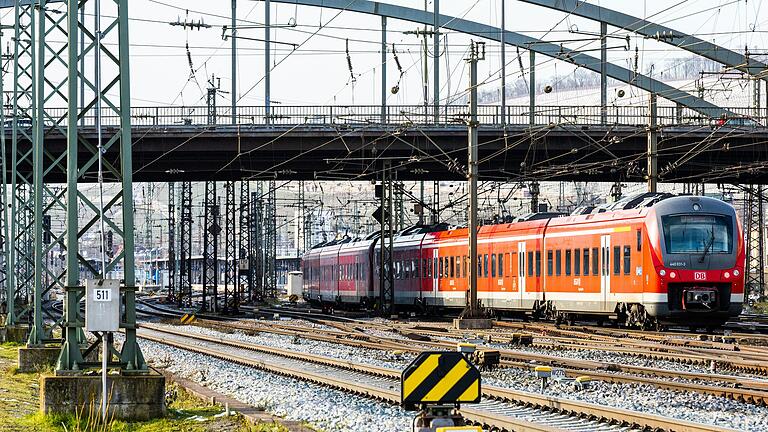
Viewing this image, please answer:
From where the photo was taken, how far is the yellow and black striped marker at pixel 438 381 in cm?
923

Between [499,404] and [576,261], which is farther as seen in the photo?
[576,261]

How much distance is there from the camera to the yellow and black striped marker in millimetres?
9227

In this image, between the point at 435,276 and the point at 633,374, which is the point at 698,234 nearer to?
the point at 633,374

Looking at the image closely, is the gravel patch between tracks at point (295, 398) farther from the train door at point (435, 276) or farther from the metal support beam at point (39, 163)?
the train door at point (435, 276)

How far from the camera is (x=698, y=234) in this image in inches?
1210

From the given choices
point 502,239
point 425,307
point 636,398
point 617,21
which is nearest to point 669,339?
point 636,398

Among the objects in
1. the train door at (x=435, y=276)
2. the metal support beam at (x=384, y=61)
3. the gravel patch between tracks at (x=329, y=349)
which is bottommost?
the gravel patch between tracks at (x=329, y=349)

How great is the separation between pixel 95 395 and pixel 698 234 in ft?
62.1

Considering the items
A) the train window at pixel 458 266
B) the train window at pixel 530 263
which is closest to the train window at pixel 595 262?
the train window at pixel 530 263

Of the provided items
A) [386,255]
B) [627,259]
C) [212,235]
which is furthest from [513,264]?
[212,235]

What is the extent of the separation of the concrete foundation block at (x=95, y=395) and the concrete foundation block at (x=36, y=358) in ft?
29.6

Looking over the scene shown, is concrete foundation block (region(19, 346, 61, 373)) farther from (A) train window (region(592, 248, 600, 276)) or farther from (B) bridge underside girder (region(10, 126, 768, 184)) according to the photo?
(B) bridge underside girder (region(10, 126, 768, 184))

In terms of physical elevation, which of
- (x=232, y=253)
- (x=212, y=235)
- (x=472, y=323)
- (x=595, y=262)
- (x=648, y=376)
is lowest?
(x=648, y=376)

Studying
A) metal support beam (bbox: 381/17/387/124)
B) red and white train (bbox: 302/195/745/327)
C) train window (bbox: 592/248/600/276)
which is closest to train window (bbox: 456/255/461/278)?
red and white train (bbox: 302/195/745/327)
